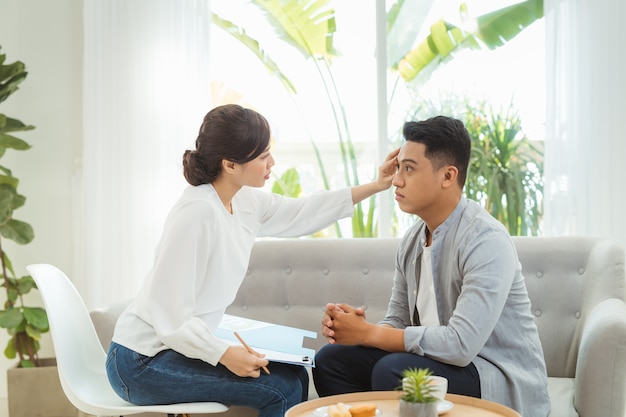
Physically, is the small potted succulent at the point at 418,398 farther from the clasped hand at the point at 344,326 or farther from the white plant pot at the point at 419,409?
the clasped hand at the point at 344,326

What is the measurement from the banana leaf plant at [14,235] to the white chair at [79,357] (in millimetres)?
1344

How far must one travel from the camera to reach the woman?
2.10 meters

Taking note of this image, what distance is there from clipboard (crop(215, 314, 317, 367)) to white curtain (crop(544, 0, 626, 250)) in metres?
1.79

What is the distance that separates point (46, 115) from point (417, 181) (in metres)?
2.59

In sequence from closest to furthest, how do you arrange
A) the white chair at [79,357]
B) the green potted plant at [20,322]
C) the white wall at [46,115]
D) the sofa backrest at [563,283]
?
1. the white chair at [79,357]
2. the sofa backrest at [563,283]
3. the green potted plant at [20,322]
4. the white wall at [46,115]

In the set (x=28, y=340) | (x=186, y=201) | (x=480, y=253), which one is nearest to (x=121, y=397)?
(x=186, y=201)

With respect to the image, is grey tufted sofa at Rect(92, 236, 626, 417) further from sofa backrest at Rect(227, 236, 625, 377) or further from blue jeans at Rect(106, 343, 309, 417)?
blue jeans at Rect(106, 343, 309, 417)

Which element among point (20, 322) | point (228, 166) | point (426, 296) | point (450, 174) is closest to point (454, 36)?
point (450, 174)

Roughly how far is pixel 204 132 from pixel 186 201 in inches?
8.9

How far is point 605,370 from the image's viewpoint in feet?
7.43

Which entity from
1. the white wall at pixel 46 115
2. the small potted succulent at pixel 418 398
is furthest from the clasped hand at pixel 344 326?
the white wall at pixel 46 115

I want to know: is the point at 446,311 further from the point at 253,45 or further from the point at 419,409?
the point at 253,45

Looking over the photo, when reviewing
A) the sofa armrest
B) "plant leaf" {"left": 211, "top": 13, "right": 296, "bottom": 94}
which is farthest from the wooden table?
"plant leaf" {"left": 211, "top": 13, "right": 296, "bottom": 94}

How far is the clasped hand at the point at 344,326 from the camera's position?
2.20m
